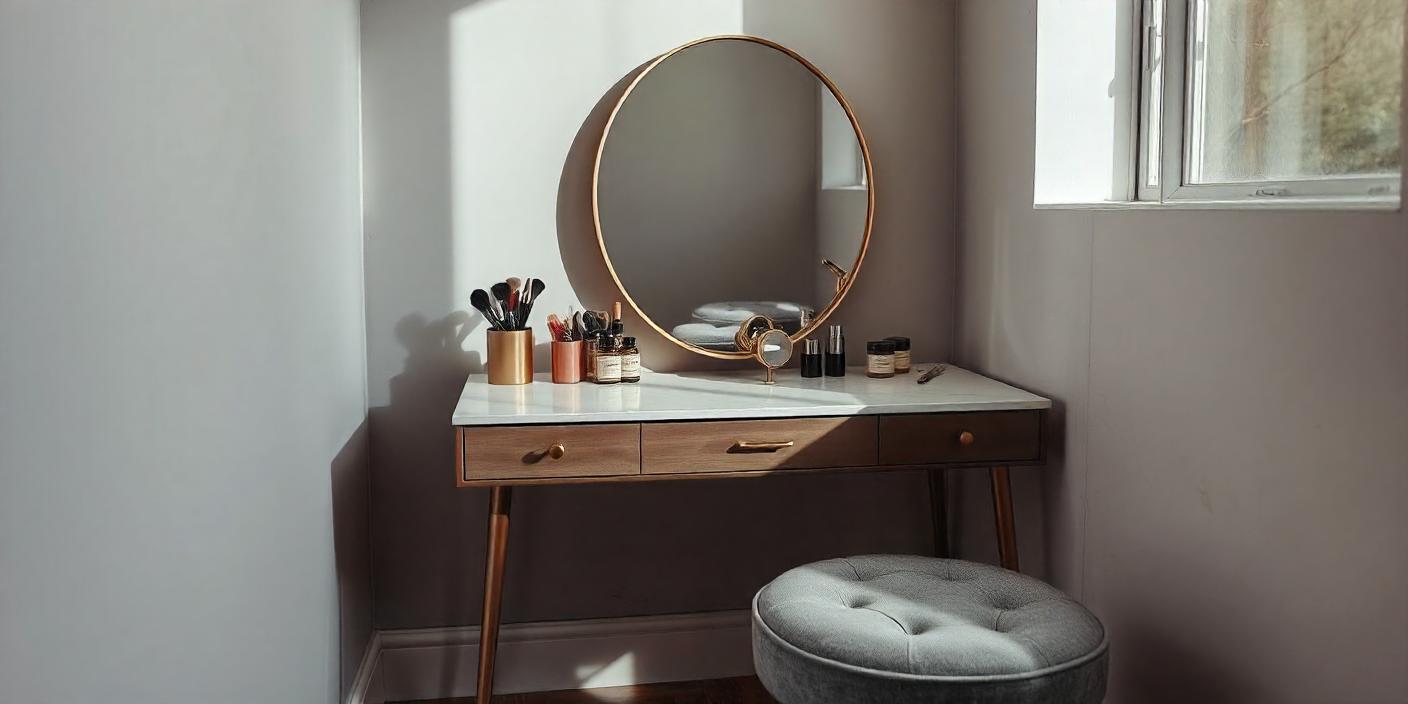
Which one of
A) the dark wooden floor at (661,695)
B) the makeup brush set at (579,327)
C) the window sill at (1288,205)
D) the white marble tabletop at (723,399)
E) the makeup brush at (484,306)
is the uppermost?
the window sill at (1288,205)

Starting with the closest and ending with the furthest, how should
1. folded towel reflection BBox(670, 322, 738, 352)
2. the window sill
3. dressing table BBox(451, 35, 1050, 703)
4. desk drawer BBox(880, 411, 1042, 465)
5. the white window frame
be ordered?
the window sill, the white window frame, desk drawer BBox(880, 411, 1042, 465), dressing table BBox(451, 35, 1050, 703), folded towel reflection BBox(670, 322, 738, 352)

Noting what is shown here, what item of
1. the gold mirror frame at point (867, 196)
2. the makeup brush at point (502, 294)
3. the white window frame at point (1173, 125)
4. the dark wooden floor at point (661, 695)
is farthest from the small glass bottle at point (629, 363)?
the white window frame at point (1173, 125)

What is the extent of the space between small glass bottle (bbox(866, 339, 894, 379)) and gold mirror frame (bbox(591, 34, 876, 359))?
19 centimetres

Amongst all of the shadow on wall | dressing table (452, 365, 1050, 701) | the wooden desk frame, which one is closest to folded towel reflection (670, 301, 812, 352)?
dressing table (452, 365, 1050, 701)

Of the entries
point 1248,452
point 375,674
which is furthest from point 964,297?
point 375,674

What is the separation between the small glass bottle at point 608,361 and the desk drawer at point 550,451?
13.2 inches

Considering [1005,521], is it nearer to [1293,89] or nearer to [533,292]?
[1293,89]

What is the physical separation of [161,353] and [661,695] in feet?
5.47

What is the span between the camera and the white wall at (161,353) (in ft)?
3.07

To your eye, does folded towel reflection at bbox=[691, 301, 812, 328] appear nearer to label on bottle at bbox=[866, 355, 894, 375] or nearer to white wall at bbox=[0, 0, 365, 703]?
label on bottle at bbox=[866, 355, 894, 375]

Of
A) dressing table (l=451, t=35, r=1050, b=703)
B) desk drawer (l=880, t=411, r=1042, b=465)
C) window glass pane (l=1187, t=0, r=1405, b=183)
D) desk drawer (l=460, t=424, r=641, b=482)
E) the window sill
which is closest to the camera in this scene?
the window sill

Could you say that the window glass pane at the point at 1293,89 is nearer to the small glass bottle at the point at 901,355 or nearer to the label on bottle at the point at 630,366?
the small glass bottle at the point at 901,355

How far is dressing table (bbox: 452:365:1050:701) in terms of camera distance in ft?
6.70

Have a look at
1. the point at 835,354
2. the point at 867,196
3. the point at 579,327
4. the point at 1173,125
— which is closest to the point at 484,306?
the point at 579,327
